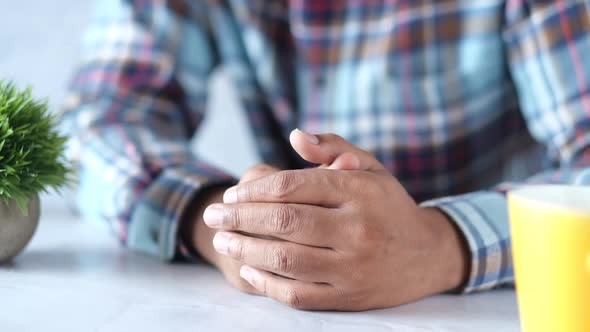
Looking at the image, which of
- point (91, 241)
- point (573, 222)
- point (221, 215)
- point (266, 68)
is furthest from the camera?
point (266, 68)

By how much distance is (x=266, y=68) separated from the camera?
1.06m

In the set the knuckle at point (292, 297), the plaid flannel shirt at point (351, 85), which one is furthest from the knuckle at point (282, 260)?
the plaid flannel shirt at point (351, 85)

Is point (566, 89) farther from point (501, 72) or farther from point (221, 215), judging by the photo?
point (221, 215)

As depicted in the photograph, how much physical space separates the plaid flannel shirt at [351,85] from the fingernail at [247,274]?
0.22 m

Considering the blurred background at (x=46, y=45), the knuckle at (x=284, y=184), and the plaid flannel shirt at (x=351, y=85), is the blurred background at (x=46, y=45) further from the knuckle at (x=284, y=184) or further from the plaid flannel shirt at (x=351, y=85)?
the knuckle at (x=284, y=184)

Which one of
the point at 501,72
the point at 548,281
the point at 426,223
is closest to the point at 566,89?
the point at 501,72

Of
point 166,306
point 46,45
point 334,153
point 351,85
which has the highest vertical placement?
point 46,45

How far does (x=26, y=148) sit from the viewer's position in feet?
1.80

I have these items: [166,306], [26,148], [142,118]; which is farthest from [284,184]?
[142,118]

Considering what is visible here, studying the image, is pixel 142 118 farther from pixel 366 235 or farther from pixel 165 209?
pixel 366 235

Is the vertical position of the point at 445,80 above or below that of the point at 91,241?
above

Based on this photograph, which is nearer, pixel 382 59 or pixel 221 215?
pixel 221 215

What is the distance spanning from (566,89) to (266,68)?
1.62 ft

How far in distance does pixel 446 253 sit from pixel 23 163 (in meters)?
0.40
